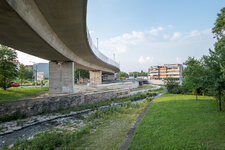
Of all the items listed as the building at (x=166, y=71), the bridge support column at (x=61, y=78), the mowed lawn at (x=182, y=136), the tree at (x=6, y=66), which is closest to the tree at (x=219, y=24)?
the mowed lawn at (x=182, y=136)

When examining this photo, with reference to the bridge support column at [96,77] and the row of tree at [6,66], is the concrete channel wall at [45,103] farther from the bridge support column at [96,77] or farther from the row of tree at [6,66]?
the bridge support column at [96,77]

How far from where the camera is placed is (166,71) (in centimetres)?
10875

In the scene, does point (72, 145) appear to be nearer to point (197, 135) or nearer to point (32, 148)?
point (32, 148)

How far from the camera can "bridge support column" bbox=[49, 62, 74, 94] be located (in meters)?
20.5

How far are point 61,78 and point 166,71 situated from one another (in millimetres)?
103519

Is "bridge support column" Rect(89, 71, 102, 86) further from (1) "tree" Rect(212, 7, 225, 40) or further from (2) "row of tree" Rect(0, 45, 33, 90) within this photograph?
(1) "tree" Rect(212, 7, 225, 40)

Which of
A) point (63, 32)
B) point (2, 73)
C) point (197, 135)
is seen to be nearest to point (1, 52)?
point (2, 73)

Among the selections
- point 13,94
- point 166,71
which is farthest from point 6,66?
point 166,71

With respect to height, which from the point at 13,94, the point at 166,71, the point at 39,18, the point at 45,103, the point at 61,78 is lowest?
the point at 45,103

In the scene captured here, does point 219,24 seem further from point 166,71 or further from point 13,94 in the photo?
point 166,71

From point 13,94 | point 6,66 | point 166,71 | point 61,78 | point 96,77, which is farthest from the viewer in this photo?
point 166,71

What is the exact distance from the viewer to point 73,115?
552 inches

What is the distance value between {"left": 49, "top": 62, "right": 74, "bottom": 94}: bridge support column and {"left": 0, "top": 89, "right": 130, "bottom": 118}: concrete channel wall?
350 cm

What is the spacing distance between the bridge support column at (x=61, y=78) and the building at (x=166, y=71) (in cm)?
8804
